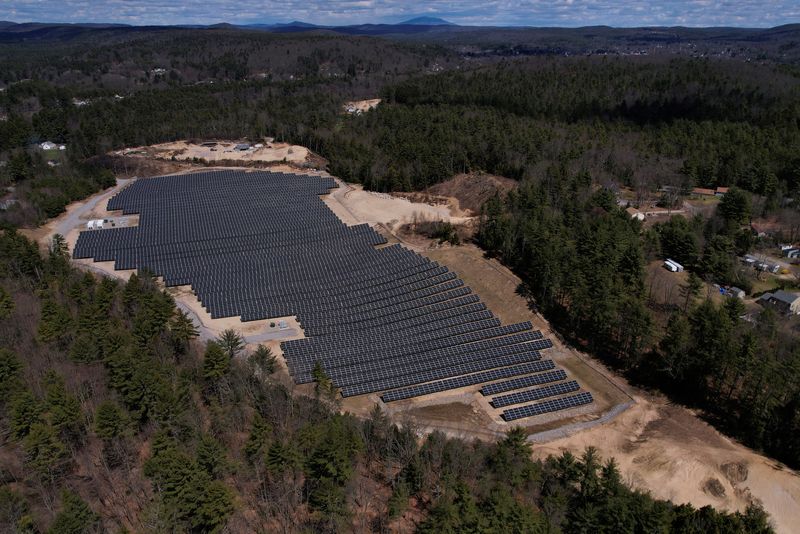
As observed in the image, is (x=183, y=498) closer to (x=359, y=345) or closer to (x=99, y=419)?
(x=99, y=419)

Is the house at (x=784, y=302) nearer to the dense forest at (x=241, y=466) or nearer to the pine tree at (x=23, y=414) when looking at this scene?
the dense forest at (x=241, y=466)

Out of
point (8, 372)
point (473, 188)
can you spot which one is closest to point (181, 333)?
point (8, 372)

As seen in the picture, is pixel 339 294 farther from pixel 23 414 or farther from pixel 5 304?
pixel 5 304

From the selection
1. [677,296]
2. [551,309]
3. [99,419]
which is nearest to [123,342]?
[99,419]

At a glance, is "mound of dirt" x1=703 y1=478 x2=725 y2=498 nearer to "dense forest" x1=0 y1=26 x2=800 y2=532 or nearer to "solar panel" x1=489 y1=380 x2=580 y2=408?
"dense forest" x1=0 y1=26 x2=800 y2=532

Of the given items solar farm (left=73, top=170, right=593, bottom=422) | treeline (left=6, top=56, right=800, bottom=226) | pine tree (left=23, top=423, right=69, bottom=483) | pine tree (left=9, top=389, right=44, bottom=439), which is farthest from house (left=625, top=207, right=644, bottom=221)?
pine tree (left=9, top=389, right=44, bottom=439)
